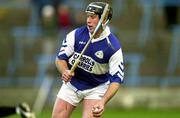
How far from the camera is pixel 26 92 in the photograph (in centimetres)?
2081

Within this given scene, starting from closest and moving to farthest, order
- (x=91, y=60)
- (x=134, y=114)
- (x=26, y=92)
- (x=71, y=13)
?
(x=91, y=60) < (x=134, y=114) < (x=26, y=92) < (x=71, y=13)

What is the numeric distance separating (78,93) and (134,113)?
297 inches

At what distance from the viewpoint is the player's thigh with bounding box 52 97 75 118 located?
1217 cm

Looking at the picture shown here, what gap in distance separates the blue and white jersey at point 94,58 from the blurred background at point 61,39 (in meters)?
8.21

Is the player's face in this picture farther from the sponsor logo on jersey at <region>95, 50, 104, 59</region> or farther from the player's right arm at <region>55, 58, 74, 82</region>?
the player's right arm at <region>55, 58, 74, 82</region>

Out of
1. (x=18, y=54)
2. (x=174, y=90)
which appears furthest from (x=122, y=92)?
(x=18, y=54)

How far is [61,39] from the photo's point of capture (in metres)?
22.0

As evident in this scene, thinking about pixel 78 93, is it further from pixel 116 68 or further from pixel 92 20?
pixel 92 20

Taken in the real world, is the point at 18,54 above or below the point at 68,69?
below

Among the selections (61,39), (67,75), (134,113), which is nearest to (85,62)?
(67,75)

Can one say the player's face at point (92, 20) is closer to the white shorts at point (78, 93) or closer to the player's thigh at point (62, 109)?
the white shorts at point (78, 93)

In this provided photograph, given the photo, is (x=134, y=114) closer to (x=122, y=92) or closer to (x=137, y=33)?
(x=122, y=92)

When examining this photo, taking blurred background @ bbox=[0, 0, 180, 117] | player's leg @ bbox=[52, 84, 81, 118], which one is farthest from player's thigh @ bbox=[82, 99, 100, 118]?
blurred background @ bbox=[0, 0, 180, 117]

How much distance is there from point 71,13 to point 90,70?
10173 millimetres
